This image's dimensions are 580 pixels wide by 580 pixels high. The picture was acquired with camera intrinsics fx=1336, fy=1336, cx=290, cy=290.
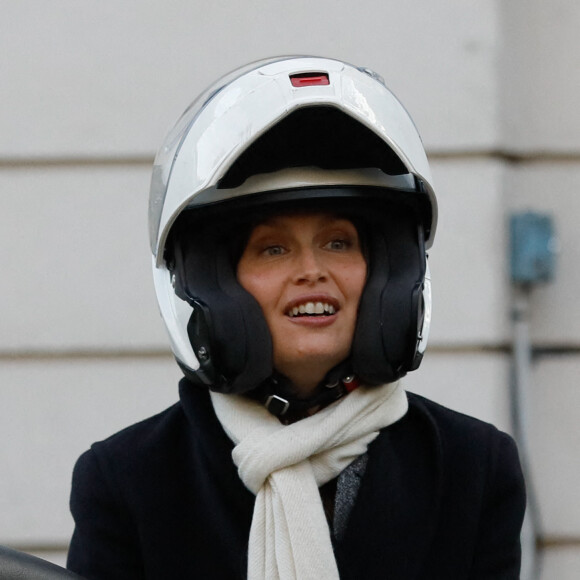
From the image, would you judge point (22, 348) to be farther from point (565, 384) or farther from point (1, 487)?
point (565, 384)

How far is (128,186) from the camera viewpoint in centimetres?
398

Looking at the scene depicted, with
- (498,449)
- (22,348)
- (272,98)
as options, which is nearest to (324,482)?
(498,449)

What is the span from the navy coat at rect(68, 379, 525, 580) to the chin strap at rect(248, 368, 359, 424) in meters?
0.11

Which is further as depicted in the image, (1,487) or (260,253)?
(1,487)

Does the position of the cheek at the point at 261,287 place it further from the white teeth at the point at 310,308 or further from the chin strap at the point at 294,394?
the chin strap at the point at 294,394

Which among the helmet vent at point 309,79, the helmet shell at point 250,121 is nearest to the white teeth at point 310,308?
the helmet shell at point 250,121

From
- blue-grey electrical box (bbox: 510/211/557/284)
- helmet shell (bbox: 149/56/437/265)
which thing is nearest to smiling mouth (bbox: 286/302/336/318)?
helmet shell (bbox: 149/56/437/265)

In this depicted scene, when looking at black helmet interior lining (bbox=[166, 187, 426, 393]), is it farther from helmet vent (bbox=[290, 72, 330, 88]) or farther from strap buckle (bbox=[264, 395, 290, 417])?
helmet vent (bbox=[290, 72, 330, 88])

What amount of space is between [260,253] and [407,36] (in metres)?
1.94

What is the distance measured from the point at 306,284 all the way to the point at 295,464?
299 mm

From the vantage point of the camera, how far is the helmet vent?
225 cm

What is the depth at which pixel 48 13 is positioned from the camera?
157 inches

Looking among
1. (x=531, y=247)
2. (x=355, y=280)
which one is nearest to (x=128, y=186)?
(x=531, y=247)

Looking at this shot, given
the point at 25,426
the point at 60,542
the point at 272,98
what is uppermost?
the point at 272,98
